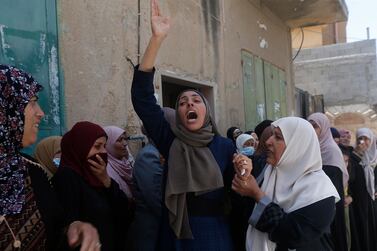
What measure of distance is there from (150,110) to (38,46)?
1.36 meters

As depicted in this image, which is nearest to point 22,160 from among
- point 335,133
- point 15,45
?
point 15,45

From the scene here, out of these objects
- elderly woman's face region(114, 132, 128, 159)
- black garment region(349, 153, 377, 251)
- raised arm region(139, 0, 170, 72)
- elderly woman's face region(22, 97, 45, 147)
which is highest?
raised arm region(139, 0, 170, 72)

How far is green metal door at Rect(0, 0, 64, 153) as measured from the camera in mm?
2898

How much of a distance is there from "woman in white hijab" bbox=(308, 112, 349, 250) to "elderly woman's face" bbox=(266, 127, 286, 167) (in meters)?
1.44

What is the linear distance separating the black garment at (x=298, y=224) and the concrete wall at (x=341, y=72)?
1632 cm

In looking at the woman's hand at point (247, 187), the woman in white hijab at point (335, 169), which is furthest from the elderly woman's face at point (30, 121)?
the woman in white hijab at point (335, 169)

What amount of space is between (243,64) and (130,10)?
277 cm

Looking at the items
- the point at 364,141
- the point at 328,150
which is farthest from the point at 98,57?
the point at 364,141

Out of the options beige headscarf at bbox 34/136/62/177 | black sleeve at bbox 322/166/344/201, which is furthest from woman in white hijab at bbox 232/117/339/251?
black sleeve at bbox 322/166/344/201

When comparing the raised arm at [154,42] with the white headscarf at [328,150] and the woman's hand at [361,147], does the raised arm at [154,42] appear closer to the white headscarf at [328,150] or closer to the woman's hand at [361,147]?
the white headscarf at [328,150]

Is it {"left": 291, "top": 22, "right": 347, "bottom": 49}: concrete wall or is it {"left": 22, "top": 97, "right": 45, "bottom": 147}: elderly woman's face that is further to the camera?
{"left": 291, "top": 22, "right": 347, "bottom": 49}: concrete wall

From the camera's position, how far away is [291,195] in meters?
2.17

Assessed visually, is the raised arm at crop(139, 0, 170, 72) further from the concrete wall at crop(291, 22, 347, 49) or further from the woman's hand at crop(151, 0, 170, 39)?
the concrete wall at crop(291, 22, 347, 49)

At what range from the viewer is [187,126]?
2279 millimetres
